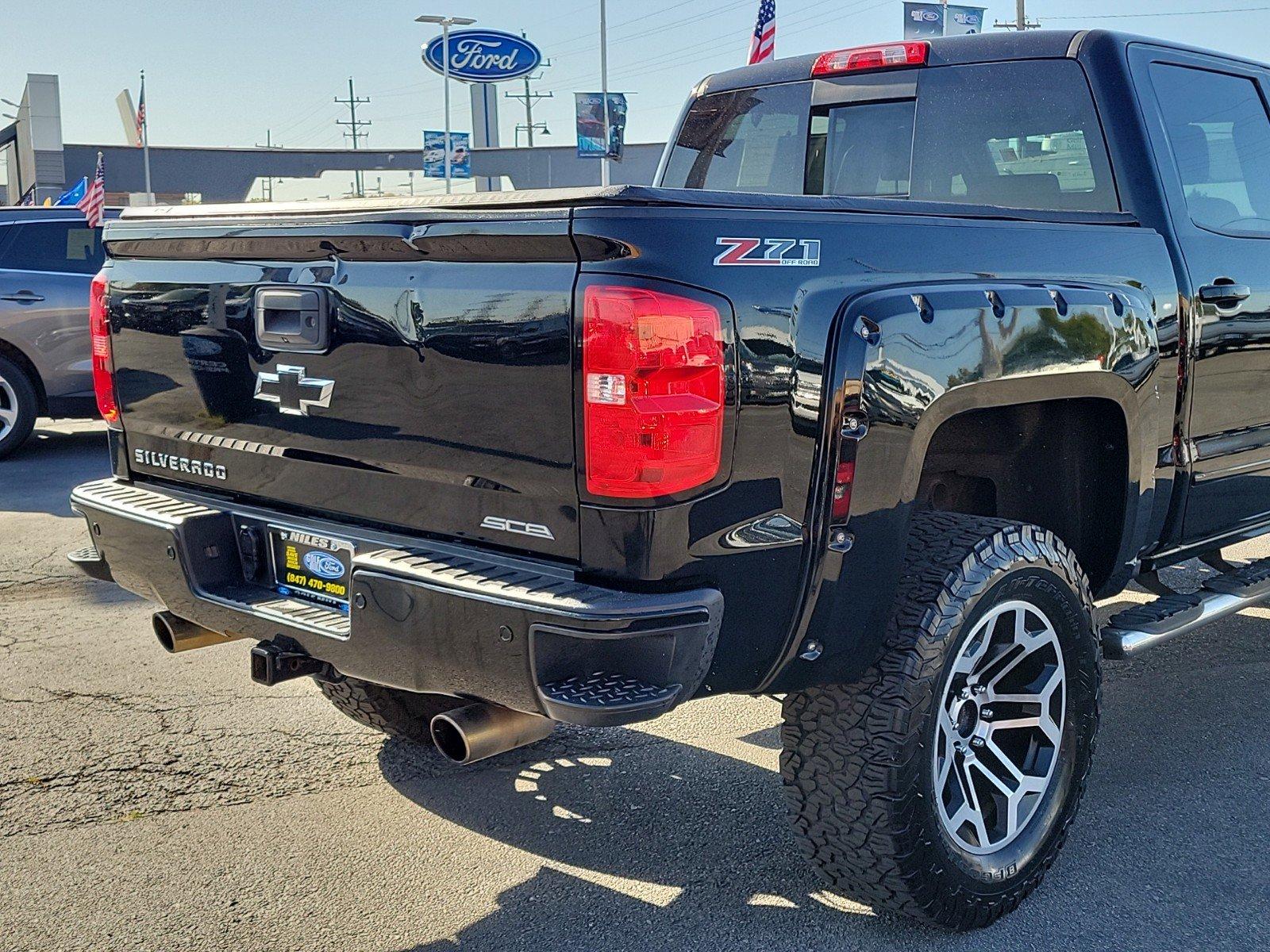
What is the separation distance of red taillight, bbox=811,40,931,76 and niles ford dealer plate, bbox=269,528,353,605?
245 cm

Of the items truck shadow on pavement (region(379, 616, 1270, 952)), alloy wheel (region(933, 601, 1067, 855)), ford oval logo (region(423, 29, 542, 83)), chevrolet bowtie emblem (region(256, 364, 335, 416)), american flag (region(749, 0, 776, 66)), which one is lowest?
truck shadow on pavement (region(379, 616, 1270, 952))

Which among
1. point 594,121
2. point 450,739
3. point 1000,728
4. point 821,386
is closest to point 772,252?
point 821,386

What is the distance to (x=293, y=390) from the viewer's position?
283 centimetres

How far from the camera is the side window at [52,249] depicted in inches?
359

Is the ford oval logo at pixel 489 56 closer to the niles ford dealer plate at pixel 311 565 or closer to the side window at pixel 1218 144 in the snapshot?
the side window at pixel 1218 144

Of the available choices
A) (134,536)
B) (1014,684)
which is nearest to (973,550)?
(1014,684)

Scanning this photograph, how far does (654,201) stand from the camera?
2.28 metres

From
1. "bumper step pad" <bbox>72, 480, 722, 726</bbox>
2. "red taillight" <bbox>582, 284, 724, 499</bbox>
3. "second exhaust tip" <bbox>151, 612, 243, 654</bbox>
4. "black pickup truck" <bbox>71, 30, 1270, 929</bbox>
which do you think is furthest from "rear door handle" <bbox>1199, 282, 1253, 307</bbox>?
"second exhaust tip" <bbox>151, 612, 243, 654</bbox>

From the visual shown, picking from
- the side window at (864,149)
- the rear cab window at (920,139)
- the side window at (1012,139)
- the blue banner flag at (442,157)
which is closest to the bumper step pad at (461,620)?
the rear cab window at (920,139)

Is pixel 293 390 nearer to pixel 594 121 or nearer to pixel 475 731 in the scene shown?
pixel 475 731

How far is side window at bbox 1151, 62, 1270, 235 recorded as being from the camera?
3.73 m

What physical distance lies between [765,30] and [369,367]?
11.7 m

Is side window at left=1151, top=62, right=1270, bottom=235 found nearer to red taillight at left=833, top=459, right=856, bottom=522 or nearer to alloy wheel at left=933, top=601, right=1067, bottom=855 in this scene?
alloy wheel at left=933, top=601, right=1067, bottom=855

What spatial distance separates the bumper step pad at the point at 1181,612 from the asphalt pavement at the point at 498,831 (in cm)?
50
